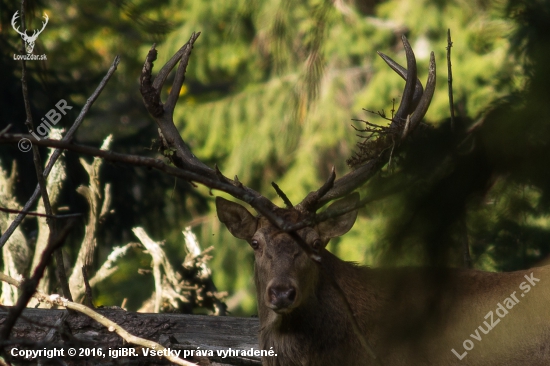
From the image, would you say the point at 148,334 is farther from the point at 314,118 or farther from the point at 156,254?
the point at 314,118

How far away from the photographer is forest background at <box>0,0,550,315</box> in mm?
2006

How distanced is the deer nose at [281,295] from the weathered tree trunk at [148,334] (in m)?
0.82

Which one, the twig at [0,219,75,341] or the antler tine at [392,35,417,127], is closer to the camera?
the twig at [0,219,75,341]

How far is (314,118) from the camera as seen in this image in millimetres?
13805

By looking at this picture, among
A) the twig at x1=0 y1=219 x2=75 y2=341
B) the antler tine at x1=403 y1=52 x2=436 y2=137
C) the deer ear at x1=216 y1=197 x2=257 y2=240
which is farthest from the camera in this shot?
the antler tine at x1=403 y1=52 x2=436 y2=137

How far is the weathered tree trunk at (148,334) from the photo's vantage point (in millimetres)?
4336

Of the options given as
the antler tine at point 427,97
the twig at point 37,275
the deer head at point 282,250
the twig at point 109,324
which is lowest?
the twig at point 37,275

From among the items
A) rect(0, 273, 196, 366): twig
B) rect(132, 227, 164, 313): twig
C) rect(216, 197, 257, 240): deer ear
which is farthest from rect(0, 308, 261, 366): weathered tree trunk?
rect(132, 227, 164, 313): twig

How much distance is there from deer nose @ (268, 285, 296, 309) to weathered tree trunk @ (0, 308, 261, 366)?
815mm

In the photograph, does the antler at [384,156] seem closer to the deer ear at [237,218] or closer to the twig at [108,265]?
the deer ear at [237,218]

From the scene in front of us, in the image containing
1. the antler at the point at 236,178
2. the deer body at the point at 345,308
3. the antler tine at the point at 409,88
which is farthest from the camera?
the antler tine at the point at 409,88

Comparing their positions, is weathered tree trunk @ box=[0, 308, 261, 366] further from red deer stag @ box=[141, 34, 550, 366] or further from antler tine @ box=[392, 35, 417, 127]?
antler tine @ box=[392, 35, 417, 127]

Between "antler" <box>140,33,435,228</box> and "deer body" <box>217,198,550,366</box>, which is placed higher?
"antler" <box>140,33,435,228</box>

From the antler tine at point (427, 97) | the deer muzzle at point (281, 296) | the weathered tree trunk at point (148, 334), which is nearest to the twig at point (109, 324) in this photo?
the weathered tree trunk at point (148, 334)
